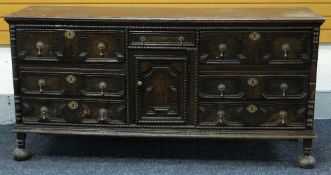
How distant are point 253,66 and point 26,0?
1829 mm

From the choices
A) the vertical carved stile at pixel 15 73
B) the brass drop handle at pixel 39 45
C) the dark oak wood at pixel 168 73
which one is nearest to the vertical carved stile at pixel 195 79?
the dark oak wood at pixel 168 73

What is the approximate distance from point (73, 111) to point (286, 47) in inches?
54.8

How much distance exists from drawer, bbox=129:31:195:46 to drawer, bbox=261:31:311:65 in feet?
1.48

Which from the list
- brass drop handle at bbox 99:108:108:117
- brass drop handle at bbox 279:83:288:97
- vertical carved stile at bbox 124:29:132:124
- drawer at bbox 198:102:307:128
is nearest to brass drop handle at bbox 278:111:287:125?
drawer at bbox 198:102:307:128

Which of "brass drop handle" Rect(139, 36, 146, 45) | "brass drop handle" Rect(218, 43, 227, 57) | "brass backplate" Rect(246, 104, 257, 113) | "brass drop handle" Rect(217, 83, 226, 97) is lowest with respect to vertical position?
"brass backplate" Rect(246, 104, 257, 113)

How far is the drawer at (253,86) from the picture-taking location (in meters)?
3.56

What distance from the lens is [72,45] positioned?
356cm

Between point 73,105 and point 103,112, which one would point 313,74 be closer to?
A: point 103,112

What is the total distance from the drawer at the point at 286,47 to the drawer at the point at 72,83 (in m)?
0.90

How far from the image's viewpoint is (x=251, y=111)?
3.62 meters

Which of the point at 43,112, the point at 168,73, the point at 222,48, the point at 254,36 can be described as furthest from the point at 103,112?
the point at 254,36

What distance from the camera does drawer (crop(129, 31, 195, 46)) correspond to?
3.50 m

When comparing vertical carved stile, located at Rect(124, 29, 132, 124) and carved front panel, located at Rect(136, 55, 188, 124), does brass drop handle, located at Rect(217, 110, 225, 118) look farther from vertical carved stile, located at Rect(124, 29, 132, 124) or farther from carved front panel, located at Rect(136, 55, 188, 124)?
vertical carved stile, located at Rect(124, 29, 132, 124)

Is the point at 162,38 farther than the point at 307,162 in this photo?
No
